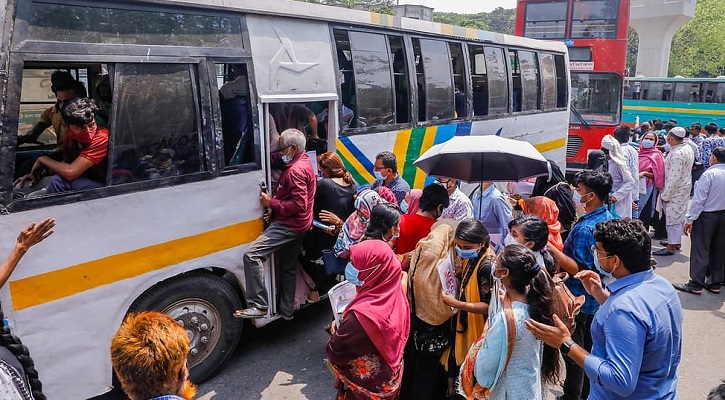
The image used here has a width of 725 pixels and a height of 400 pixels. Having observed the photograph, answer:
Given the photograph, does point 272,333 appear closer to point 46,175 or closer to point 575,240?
point 46,175

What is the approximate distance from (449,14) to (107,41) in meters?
76.0

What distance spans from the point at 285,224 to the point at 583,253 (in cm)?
234

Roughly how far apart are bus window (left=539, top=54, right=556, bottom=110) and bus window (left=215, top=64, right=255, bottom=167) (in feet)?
22.5

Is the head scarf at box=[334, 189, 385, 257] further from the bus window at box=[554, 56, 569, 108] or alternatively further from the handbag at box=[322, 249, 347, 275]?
the bus window at box=[554, 56, 569, 108]

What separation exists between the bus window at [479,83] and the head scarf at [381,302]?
5241 millimetres

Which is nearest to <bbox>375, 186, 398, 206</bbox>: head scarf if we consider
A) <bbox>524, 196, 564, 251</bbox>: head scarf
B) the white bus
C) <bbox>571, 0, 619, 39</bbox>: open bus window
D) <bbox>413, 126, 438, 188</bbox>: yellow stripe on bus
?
the white bus

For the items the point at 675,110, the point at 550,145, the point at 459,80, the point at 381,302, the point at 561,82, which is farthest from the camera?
the point at 675,110

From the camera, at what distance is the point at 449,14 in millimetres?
73938

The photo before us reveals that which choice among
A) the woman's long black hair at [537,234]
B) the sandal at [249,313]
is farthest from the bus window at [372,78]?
the woman's long black hair at [537,234]

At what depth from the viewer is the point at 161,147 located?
3.79 m

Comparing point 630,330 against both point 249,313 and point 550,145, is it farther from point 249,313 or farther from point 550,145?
point 550,145

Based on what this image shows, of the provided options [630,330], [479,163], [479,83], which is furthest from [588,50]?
[630,330]

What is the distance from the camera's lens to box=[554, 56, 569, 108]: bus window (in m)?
10.5

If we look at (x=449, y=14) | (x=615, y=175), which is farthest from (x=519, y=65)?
(x=449, y=14)
